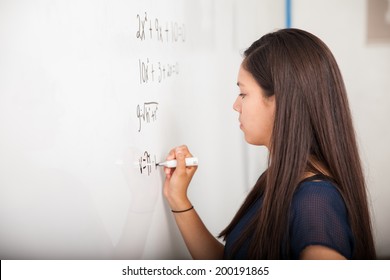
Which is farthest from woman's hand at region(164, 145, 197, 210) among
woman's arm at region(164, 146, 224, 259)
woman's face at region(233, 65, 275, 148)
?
woman's face at region(233, 65, 275, 148)

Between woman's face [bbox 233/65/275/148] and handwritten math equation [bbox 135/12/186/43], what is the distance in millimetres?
151

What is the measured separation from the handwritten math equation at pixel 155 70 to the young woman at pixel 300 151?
137 millimetres

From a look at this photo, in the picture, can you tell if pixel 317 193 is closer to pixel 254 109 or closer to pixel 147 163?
pixel 254 109

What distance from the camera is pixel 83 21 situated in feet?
1.82

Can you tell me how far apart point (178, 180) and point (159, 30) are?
27 centimetres

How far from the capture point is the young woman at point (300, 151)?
632mm

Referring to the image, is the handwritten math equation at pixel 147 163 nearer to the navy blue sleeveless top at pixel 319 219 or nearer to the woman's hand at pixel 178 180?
the woman's hand at pixel 178 180

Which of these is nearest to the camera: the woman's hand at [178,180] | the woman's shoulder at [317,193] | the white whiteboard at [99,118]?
the white whiteboard at [99,118]

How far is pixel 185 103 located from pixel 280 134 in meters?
0.24

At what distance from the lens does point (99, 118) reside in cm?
60

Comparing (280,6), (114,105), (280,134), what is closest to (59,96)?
(114,105)

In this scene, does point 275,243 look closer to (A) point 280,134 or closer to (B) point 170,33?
(A) point 280,134

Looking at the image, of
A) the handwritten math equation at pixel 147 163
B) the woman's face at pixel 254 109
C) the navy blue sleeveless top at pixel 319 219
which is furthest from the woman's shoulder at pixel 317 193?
the handwritten math equation at pixel 147 163

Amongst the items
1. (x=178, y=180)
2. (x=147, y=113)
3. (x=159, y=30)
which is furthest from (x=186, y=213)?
(x=159, y=30)
